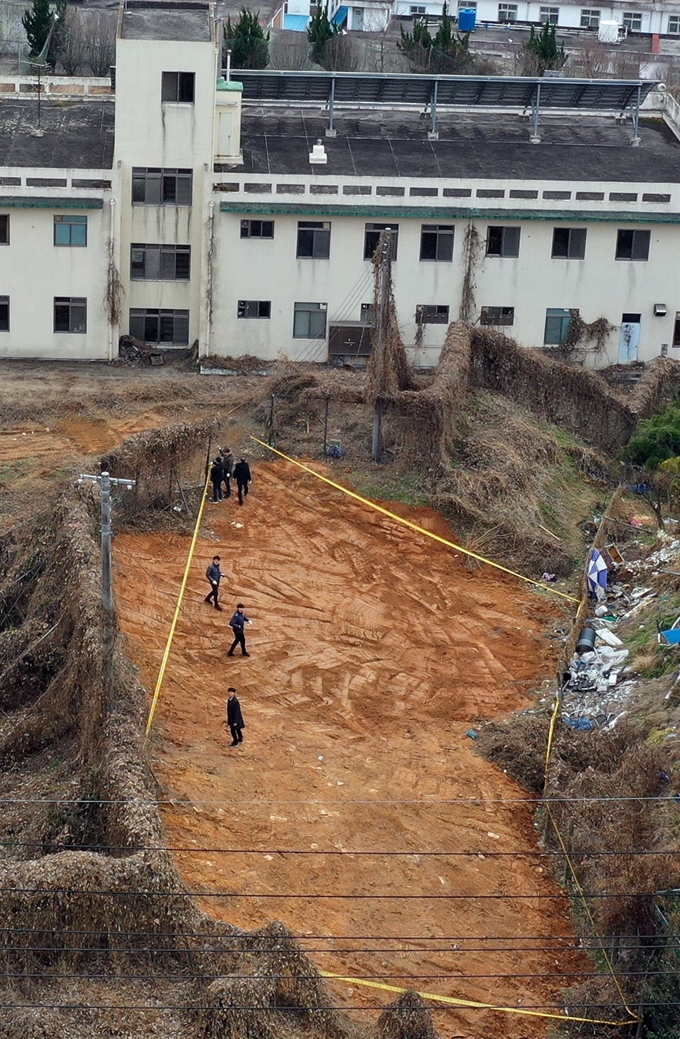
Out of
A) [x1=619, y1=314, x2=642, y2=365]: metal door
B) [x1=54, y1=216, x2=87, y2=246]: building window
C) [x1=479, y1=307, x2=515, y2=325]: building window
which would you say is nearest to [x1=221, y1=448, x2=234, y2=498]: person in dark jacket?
[x1=54, y1=216, x2=87, y2=246]: building window

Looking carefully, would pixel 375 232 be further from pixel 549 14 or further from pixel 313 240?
pixel 549 14

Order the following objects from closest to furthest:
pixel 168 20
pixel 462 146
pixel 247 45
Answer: pixel 168 20 → pixel 462 146 → pixel 247 45

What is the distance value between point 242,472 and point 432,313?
44.1 ft

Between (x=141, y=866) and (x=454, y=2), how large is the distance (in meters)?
73.4

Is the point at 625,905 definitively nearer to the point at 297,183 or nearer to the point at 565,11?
the point at 297,183

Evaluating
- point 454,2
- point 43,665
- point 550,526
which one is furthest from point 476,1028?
point 454,2

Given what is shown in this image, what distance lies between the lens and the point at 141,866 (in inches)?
870

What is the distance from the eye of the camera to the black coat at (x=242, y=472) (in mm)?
38781

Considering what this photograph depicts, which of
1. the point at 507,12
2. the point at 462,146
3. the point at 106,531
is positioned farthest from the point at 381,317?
the point at 507,12

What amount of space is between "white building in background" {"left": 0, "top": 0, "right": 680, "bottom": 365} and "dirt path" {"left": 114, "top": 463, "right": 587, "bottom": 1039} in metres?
10.3

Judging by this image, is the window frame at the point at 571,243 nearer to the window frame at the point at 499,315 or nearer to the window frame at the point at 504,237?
the window frame at the point at 504,237

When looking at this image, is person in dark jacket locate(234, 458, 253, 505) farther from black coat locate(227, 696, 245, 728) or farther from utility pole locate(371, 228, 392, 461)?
black coat locate(227, 696, 245, 728)

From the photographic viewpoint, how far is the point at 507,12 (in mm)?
88000

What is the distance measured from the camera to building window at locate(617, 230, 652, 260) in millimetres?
50656
